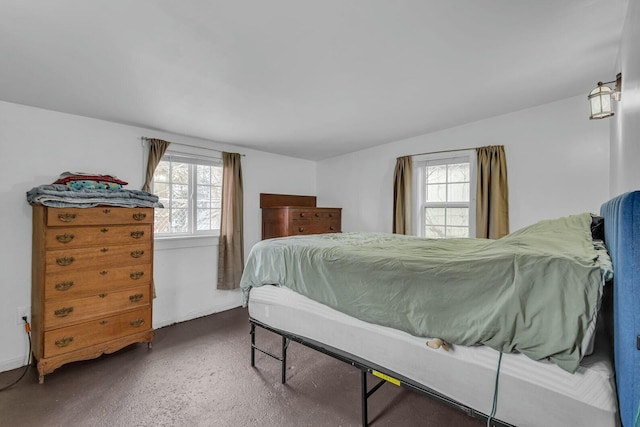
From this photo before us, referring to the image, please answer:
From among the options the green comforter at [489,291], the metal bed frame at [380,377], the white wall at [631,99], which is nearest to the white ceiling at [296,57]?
the white wall at [631,99]

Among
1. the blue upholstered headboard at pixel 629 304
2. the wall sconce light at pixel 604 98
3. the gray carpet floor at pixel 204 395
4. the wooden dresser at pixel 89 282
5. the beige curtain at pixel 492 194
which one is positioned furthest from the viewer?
the beige curtain at pixel 492 194

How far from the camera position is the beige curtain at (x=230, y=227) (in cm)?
380

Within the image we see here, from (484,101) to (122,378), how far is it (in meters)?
4.04

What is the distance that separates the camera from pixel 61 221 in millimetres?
2273

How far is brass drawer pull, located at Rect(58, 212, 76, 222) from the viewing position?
227cm

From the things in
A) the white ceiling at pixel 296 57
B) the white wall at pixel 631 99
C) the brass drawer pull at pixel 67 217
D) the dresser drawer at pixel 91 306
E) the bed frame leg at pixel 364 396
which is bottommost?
the bed frame leg at pixel 364 396

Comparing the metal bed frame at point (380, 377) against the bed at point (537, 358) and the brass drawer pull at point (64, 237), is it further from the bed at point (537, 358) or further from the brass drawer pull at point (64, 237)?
the brass drawer pull at point (64, 237)

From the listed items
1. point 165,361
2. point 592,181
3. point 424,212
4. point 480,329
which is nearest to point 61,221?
point 165,361

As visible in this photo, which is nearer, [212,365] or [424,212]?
[212,365]

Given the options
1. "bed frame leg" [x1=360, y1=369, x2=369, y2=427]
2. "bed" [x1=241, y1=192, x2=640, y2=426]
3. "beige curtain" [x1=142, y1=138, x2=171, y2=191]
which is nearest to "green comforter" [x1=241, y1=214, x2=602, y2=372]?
"bed" [x1=241, y1=192, x2=640, y2=426]

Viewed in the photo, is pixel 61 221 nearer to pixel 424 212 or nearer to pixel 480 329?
pixel 480 329

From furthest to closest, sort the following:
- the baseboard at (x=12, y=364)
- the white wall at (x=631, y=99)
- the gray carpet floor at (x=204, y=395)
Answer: the baseboard at (x=12, y=364)
the gray carpet floor at (x=204, y=395)
the white wall at (x=631, y=99)

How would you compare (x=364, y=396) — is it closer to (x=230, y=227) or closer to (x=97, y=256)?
(x=97, y=256)

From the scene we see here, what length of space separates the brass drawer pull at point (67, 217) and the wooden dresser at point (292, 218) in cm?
222
